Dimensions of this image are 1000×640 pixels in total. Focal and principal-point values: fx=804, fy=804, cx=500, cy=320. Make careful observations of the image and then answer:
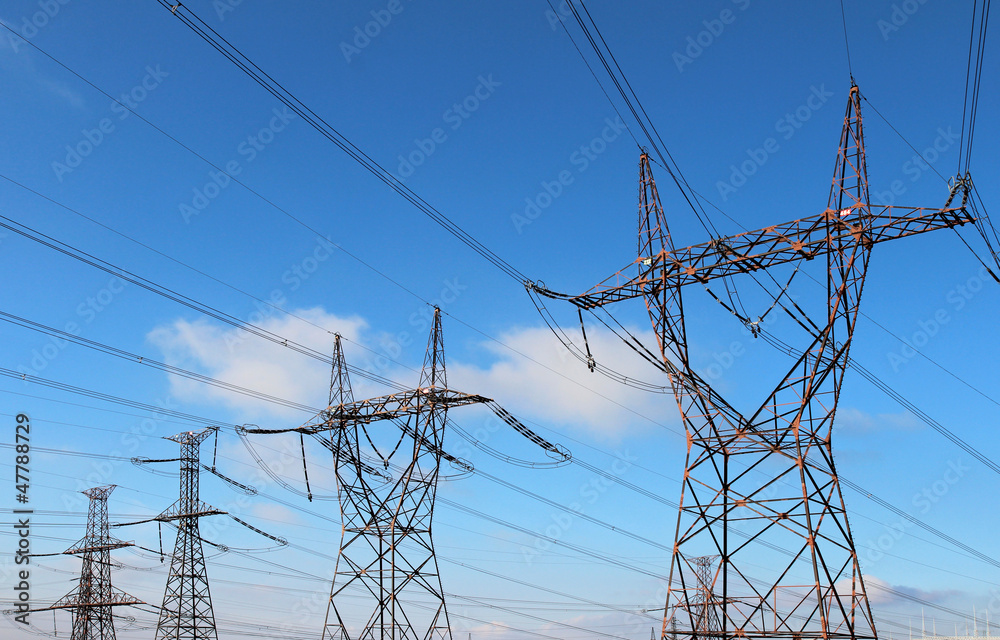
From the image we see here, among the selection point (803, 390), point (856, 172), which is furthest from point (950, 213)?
point (803, 390)

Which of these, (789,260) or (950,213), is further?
(789,260)

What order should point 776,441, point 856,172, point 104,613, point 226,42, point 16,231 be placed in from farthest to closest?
1. point 104,613
2. point 856,172
3. point 776,441
4. point 16,231
5. point 226,42

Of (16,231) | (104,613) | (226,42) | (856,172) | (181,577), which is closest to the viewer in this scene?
(226,42)

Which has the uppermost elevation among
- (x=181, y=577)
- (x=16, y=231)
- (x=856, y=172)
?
(x=856, y=172)

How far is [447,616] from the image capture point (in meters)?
34.7

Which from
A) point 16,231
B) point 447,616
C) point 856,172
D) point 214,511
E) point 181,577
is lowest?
point 447,616

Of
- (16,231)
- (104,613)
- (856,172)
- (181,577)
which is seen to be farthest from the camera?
(104,613)

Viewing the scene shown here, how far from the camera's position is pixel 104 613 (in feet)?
177

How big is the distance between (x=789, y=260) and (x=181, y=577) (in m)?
39.0

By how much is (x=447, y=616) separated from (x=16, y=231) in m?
22.9

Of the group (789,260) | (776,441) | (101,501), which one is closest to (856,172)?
(789,260)

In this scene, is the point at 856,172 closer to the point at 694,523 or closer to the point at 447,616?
the point at 694,523

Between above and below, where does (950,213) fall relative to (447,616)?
above

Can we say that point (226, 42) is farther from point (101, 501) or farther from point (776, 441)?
point (101, 501)
